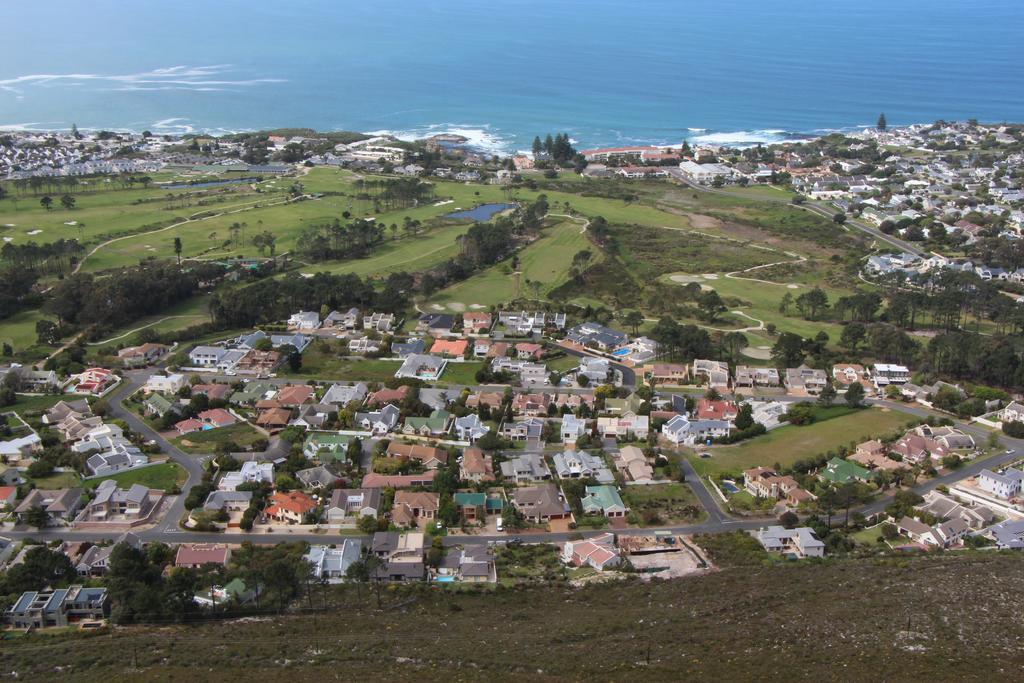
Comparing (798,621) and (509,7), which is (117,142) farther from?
(509,7)

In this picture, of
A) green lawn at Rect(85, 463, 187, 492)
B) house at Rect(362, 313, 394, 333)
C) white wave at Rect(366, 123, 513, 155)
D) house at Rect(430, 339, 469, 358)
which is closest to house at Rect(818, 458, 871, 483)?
house at Rect(430, 339, 469, 358)

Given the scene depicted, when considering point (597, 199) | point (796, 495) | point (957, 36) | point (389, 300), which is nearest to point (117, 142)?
point (597, 199)

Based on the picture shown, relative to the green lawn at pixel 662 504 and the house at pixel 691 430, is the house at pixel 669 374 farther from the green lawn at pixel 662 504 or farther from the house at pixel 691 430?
the green lawn at pixel 662 504

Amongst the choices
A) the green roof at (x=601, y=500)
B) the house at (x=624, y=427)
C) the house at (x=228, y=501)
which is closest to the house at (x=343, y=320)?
the house at (x=624, y=427)

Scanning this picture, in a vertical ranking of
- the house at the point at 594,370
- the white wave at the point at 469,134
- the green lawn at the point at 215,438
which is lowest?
the green lawn at the point at 215,438

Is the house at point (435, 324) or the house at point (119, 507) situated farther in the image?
the house at point (435, 324)

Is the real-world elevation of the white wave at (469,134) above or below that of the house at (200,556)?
above

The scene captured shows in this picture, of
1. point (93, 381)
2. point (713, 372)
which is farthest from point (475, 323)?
point (93, 381)

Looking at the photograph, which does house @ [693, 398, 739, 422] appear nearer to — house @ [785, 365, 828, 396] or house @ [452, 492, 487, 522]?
house @ [785, 365, 828, 396]
